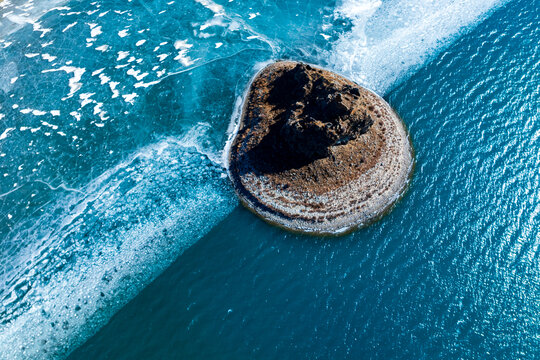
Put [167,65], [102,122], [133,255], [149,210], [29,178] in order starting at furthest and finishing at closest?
[167,65] → [102,122] → [29,178] → [149,210] → [133,255]

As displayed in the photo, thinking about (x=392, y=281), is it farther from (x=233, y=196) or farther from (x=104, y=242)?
(x=104, y=242)

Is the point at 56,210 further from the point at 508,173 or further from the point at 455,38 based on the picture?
the point at 455,38

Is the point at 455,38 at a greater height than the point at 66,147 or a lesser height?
greater

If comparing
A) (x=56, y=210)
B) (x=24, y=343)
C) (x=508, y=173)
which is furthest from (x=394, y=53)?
(x=24, y=343)

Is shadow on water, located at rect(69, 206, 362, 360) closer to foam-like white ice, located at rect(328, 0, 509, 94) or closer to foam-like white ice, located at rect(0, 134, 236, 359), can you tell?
foam-like white ice, located at rect(0, 134, 236, 359)

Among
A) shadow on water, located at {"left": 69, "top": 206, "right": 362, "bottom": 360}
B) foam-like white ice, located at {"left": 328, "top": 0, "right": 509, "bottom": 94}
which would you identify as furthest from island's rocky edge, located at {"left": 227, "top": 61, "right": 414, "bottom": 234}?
foam-like white ice, located at {"left": 328, "top": 0, "right": 509, "bottom": 94}

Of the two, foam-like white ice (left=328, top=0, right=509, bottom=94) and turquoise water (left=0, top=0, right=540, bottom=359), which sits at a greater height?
foam-like white ice (left=328, top=0, right=509, bottom=94)
